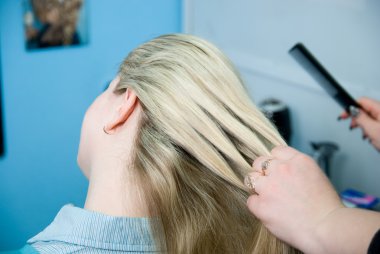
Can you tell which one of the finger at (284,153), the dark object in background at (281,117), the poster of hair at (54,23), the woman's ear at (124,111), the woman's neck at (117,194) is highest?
the poster of hair at (54,23)

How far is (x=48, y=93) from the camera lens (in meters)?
1.83

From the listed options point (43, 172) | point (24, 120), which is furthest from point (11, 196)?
point (24, 120)

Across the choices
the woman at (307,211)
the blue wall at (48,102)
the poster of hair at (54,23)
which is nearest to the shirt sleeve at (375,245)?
the woman at (307,211)

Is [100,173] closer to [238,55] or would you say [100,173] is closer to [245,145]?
[245,145]

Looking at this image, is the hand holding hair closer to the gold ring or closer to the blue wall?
the gold ring

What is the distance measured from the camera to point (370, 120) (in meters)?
Result: 1.23

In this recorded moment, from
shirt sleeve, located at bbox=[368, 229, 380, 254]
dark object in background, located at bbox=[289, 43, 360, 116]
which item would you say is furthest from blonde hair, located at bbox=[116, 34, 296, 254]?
dark object in background, located at bbox=[289, 43, 360, 116]

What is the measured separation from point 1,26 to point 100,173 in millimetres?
1143

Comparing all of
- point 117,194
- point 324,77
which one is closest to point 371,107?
point 324,77

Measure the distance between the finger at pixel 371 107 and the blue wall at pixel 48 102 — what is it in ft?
3.16

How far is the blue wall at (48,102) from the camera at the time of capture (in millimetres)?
1756

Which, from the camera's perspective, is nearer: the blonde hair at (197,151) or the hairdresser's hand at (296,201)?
the hairdresser's hand at (296,201)

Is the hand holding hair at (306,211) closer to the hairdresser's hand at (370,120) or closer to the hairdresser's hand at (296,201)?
the hairdresser's hand at (296,201)

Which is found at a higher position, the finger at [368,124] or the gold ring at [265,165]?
the gold ring at [265,165]
